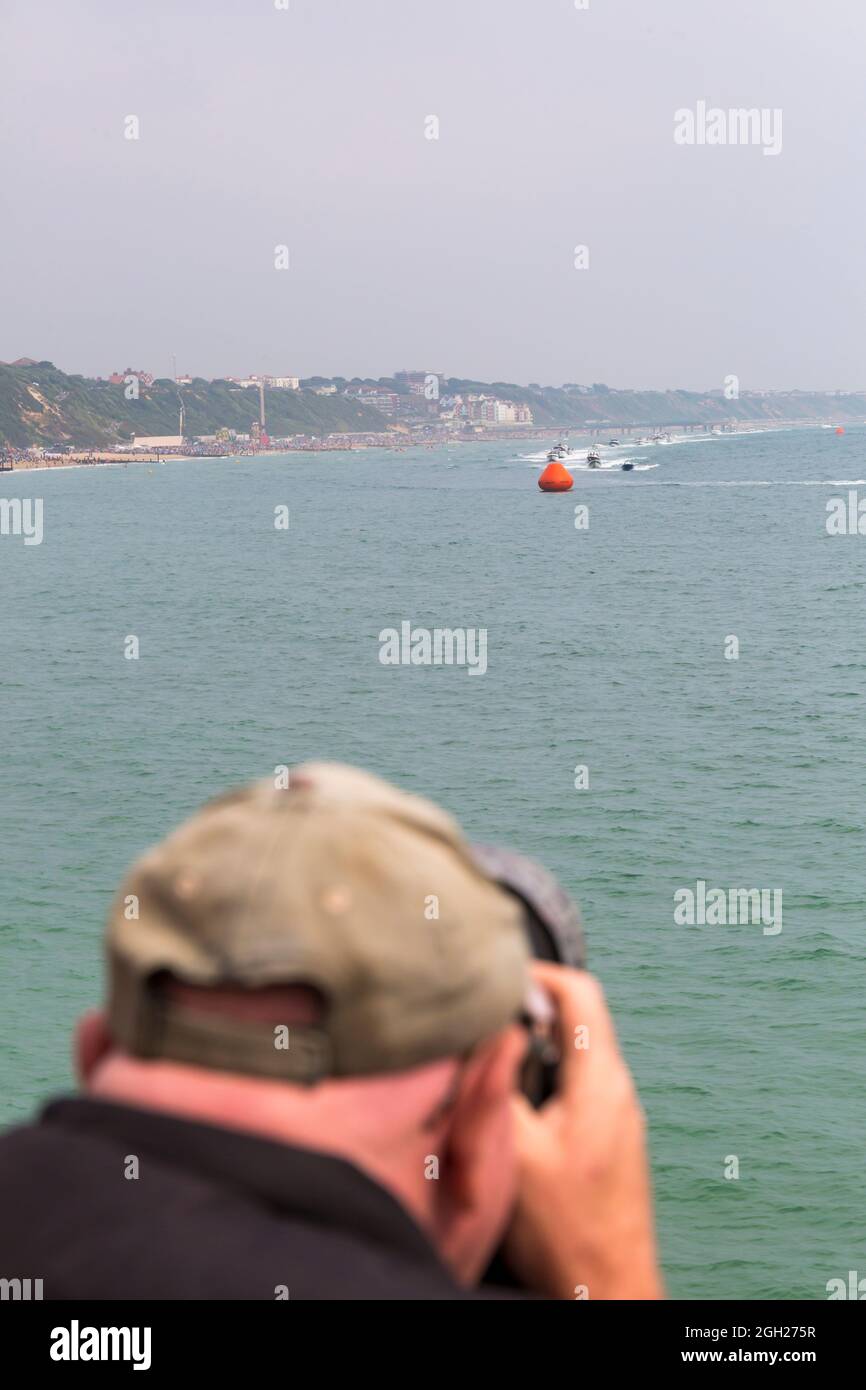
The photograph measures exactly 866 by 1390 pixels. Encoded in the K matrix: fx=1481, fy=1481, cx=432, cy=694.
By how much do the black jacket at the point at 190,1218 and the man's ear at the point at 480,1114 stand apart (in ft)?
0.58

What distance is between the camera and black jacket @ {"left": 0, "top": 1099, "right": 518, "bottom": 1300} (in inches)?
57.1

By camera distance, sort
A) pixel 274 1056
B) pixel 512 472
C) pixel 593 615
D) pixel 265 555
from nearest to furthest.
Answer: pixel 274 1056, pixel 593 615, pixel 265 555, pixel 512 472

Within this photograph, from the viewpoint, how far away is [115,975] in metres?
1.61

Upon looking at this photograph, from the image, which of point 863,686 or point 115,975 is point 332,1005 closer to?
point 115,975

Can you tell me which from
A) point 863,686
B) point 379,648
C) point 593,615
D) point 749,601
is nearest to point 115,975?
point 863,686

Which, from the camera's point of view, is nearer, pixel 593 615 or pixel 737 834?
pixel 737 834

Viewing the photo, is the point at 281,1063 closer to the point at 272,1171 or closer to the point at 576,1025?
the point at 272,1171

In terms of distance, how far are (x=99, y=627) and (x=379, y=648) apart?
17.0 metres

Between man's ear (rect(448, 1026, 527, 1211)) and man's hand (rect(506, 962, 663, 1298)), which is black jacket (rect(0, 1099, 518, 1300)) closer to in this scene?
man's ear (rect(448, 1026, 527, 1211))

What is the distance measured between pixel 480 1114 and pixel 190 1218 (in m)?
0.40

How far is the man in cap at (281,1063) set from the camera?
1476 millimetres

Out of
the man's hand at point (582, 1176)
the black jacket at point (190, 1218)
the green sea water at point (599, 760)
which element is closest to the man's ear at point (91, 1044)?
the black jacket at point (190, 1218)

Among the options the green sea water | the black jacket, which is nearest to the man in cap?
the black jacket

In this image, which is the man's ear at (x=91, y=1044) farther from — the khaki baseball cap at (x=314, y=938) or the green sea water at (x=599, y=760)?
the green sea water at (x=599, y=760)
